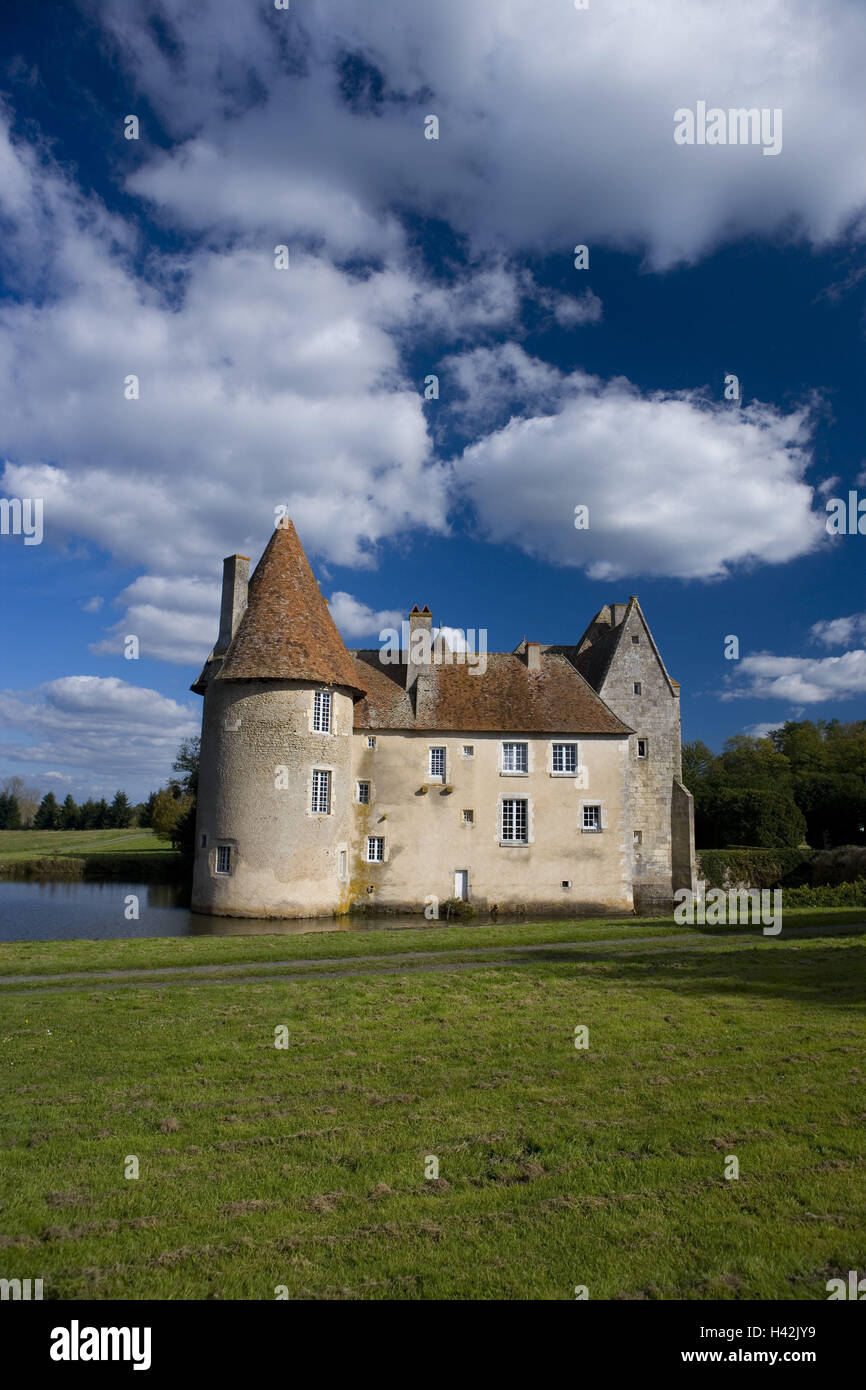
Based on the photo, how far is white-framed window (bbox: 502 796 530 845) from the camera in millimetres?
31781

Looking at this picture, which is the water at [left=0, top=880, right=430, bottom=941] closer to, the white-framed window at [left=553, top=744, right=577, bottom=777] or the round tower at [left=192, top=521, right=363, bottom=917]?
the round tower at [left=192, top=521, right=363, bottom=917]

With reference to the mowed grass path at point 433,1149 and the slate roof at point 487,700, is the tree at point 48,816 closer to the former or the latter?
the slate roof at point 487,700

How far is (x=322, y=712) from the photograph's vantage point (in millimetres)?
29234

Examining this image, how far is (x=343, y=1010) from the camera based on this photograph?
38.0ft

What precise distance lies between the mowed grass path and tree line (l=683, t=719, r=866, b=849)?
4285cm

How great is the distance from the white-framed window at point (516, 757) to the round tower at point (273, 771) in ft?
21.2

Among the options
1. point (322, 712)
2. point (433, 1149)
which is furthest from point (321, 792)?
point (433, 1149)

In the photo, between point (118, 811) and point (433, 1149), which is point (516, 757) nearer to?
point (433, 1149)

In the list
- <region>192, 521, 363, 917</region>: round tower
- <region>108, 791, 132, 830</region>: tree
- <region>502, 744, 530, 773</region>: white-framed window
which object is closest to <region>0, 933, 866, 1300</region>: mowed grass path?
<region>192, 521, 363, 917</region>: round tower

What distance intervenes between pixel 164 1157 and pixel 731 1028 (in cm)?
718

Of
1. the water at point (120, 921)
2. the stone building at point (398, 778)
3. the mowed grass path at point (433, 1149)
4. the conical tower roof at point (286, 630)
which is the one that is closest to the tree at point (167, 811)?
the water at point (120, 921)

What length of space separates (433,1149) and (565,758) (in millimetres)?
26475
